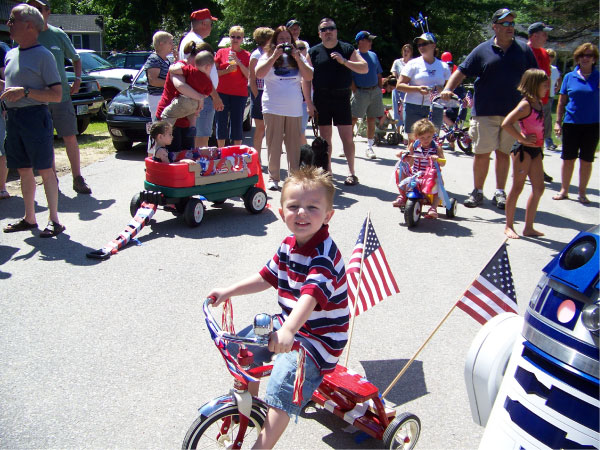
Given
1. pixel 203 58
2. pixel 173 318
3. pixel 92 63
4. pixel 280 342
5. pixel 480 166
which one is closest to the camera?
pixel 280 342

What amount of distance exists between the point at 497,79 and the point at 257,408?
227 inches

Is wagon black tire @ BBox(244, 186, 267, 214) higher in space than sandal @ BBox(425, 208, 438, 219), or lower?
higher

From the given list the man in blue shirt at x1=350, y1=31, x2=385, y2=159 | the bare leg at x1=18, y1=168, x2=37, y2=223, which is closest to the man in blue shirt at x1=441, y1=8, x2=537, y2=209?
the man in blue shirt at x1=350, y1=31, x2=385, y2=159

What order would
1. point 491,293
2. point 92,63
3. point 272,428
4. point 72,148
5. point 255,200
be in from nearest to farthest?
→ point 272,428 < point 491,293 < point 255,200 < point 72,148 < point 92,63

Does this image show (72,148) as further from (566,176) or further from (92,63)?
(92,63)

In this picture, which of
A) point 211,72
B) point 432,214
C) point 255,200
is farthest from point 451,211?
point 211,72

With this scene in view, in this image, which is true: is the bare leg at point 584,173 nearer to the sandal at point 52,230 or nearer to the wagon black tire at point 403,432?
the wagon black tire at point 403,432

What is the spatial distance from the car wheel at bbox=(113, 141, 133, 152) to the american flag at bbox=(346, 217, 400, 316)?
7925 mm

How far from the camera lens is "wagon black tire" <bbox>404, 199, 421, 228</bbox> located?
6.62 metres

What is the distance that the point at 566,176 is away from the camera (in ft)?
27.1

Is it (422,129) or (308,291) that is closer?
(308,291)

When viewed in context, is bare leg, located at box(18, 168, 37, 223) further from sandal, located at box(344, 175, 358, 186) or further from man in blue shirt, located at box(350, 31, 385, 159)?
man in blue shirt, located at box(350, 31, 385, 159)

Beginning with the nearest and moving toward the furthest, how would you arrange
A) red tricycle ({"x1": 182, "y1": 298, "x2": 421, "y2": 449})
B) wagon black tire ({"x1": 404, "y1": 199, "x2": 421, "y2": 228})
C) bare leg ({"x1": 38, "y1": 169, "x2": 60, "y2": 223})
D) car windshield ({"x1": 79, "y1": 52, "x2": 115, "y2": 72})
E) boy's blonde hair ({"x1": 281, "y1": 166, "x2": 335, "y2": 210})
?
red tricycle ({"x1": 182, "y1": 298, "x2": 421, "y2": 449}) → boy's blonde hair ({"x1": 281, "y1": 166, "x2": 335, "y2": 210}) → bare leg ({"x1": 38, "y1": 169, "x2": 60, "y2": 223}) → wagon black tire ({"x1": 404, "y1": 199, "x2": 421, "y2": 228}) → car windshield ({"x1": 79, "y1": 52, "x2": 115, "y2": 72})

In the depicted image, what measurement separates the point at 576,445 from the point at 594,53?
24.5 feet
